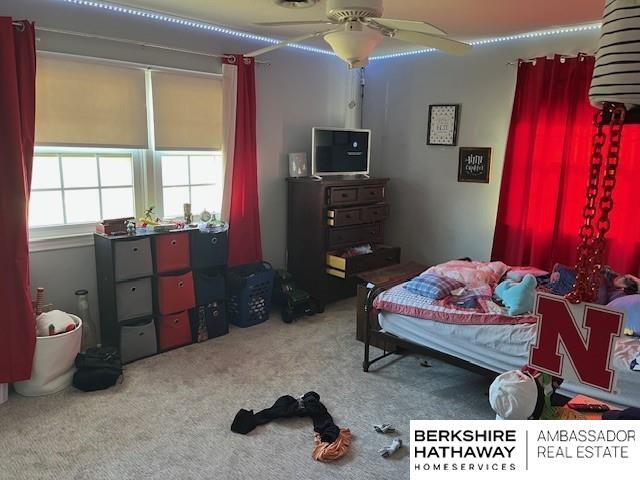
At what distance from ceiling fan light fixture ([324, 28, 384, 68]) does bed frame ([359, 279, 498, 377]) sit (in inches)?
59.6

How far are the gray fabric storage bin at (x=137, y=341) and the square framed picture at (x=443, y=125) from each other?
299cm

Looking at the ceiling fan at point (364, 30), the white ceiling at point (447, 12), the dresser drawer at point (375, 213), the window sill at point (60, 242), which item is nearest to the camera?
the ceiling fan at point (364, 30)

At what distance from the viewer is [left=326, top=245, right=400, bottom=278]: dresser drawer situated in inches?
165

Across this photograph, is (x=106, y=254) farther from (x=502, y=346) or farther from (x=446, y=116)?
(x=446, y=116)

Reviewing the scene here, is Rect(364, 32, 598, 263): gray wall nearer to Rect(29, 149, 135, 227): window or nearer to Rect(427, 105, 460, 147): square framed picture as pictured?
Rect(427, 105, 460, 147): square framed picture

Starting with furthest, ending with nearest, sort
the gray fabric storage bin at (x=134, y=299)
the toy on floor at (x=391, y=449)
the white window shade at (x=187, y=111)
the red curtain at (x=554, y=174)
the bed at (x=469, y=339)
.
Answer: the white window shade at (x=187, y=111) < the red curtain at (x=554, y=174) < the gray fabric storage bin at (x=134, y=299) < the toy on floor at (x=391, y=449) < the bed at (x=469, y=339)

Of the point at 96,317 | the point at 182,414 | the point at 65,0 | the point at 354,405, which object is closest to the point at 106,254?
the point at 96,317

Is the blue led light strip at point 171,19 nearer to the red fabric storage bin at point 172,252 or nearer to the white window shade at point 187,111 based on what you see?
the white window shade at point 187,111

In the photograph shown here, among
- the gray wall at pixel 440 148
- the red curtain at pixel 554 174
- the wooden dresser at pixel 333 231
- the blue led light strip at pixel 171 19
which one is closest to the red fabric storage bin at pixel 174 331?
the wooden dresser at pixel 333 231

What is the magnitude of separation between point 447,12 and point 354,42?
1447mm

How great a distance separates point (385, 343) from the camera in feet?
10.7

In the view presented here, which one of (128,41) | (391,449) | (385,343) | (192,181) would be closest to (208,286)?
(192,181)

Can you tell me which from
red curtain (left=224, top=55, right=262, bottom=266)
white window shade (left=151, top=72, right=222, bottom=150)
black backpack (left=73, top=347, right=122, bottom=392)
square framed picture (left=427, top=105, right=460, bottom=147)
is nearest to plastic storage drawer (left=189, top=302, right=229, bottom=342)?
red curtain (left=224, top=55, right=262, bottom=266)

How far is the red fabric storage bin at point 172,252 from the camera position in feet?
11.0
